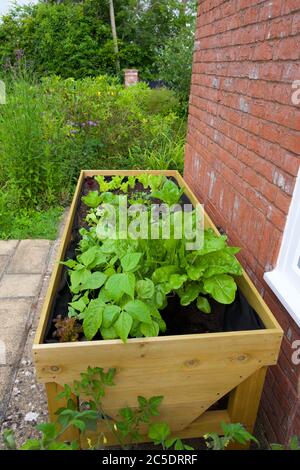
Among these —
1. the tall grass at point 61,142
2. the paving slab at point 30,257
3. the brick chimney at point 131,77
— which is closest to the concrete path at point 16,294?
the paving slab at point 30,257

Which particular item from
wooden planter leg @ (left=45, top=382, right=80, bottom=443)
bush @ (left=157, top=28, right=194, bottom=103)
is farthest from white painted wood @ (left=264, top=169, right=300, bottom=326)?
bush @ (left=157, top=28, right=194, bottom=103)

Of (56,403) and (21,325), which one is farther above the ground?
(56,403)

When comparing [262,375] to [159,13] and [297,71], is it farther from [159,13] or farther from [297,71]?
[159,13]

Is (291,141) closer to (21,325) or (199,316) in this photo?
(199,316)

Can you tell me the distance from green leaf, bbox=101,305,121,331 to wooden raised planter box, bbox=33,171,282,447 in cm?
7

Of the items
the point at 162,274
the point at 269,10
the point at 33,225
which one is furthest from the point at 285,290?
the point at 33,225

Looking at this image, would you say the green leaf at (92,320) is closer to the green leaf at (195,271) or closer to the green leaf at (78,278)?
the green leaf at (78,278)

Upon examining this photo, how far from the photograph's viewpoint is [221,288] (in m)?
1.54

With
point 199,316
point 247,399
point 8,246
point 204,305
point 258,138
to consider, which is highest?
point 258,138

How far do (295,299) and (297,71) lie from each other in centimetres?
100

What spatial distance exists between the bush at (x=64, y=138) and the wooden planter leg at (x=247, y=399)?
3.55 meters

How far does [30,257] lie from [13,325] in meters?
1.06

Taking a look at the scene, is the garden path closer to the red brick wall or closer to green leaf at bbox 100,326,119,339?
green leaf at bbox 100,326,119,339

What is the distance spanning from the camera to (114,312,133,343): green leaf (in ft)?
4.29
